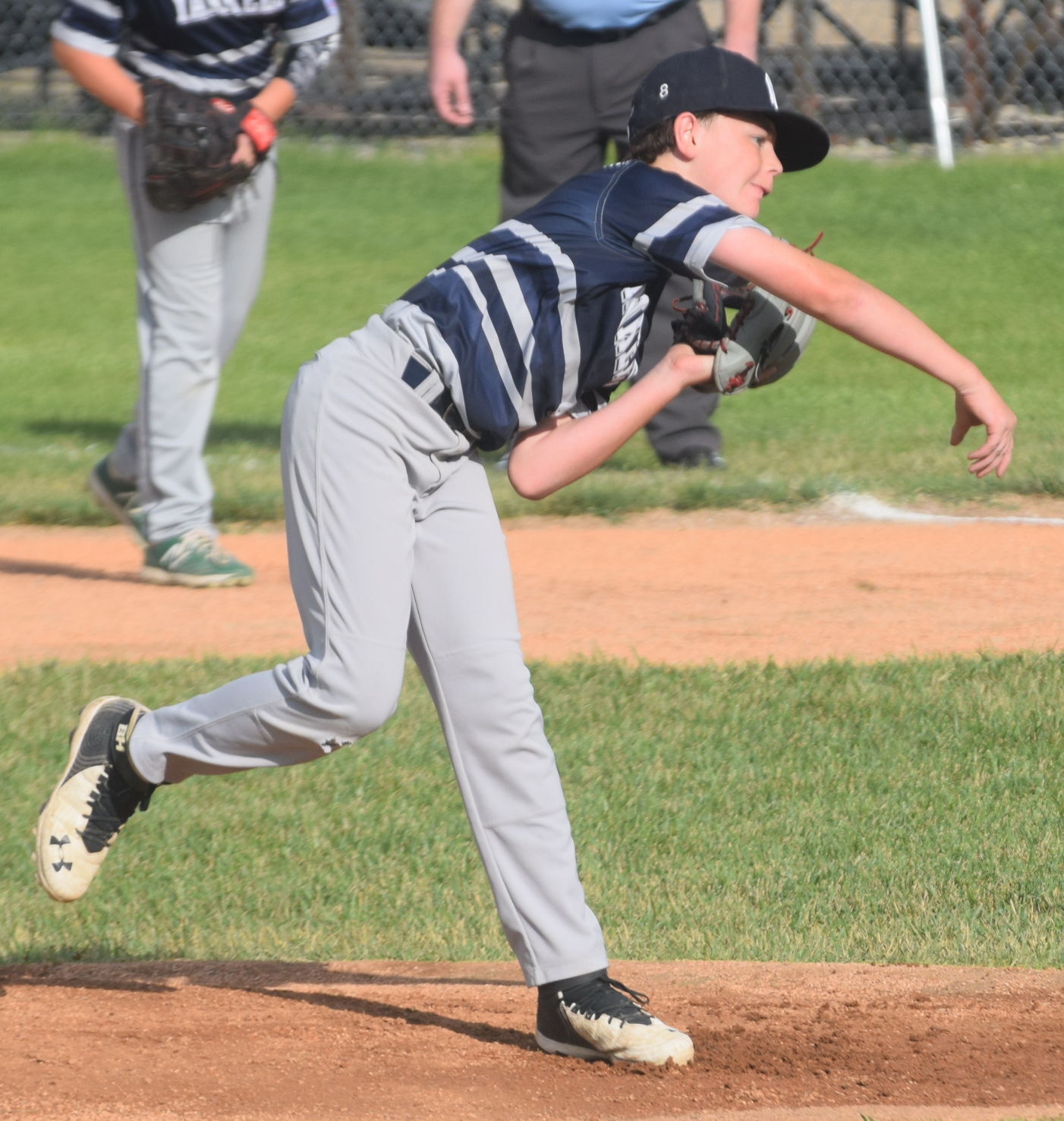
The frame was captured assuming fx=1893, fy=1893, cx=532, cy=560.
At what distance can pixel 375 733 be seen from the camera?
5.19m

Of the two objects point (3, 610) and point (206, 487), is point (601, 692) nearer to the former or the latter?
point (206, 487)

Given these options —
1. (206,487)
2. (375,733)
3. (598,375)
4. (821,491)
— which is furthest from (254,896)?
(821,491)

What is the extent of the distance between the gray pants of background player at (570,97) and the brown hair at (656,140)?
3788 millimetres

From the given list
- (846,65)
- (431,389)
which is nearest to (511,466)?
(431,389)

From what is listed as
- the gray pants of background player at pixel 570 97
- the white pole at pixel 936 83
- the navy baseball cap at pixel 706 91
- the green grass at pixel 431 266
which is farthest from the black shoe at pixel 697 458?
the white pole at pixel 936 83

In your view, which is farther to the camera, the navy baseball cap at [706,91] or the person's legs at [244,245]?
the person's legs at [244,245]

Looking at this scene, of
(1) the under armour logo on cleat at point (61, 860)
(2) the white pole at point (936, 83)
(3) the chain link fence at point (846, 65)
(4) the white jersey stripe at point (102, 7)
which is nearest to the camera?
(1) the under armour logo on cleat at point (61, 860)

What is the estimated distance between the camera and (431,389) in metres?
3.24

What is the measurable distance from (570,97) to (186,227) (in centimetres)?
204

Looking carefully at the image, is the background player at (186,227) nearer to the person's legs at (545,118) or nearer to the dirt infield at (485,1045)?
the person's legs at (545,118)

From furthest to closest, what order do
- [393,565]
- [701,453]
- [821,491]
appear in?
1. [701,453]
2. [821,491]
3. [393,565]

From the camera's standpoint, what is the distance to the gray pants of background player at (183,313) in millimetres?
5941

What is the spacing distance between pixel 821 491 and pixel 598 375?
420 centimetres

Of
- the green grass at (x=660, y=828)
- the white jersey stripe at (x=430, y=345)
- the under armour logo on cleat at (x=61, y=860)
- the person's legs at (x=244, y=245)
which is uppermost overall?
the white jersey stripe at (x=430, y=345)
